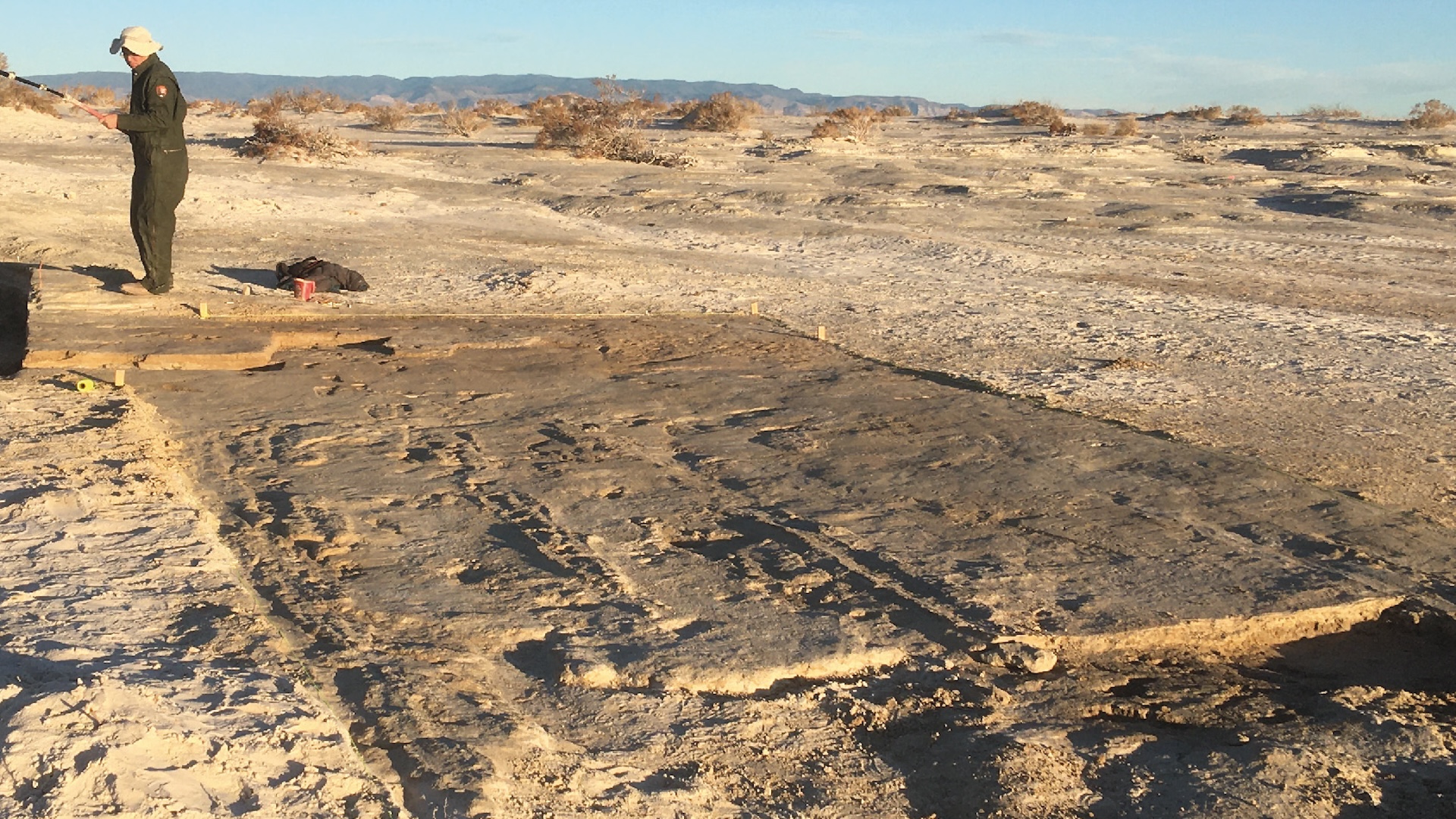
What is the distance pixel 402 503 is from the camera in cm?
476

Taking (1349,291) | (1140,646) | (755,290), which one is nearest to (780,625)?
(1140,646)

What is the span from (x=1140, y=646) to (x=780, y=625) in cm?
99

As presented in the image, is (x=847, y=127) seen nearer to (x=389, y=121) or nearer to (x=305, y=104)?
(x=389, y=121)

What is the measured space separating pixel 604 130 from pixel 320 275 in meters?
13.3

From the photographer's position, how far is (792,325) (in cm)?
888

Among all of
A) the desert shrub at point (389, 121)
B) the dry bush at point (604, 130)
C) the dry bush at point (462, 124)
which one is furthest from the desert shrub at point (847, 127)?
the desert shrub at point (389, 121)

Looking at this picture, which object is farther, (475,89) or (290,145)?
(475,89)

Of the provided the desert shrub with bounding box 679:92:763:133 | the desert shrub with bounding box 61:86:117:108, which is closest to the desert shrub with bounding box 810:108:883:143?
the desert shrub with bounding box 679:92:763:133

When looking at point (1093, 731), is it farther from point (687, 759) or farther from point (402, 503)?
point (402, 503)

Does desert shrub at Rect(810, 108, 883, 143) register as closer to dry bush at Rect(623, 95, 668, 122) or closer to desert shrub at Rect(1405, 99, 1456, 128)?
Result: dry bush at Rect(623, 95, 668, 122)

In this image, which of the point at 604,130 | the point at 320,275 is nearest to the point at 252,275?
the point at 320,275

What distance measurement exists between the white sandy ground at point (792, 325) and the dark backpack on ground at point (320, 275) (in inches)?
6.2

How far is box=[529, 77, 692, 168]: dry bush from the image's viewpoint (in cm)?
2073

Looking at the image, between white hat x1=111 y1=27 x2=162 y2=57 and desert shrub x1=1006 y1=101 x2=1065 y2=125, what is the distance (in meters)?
28.3
